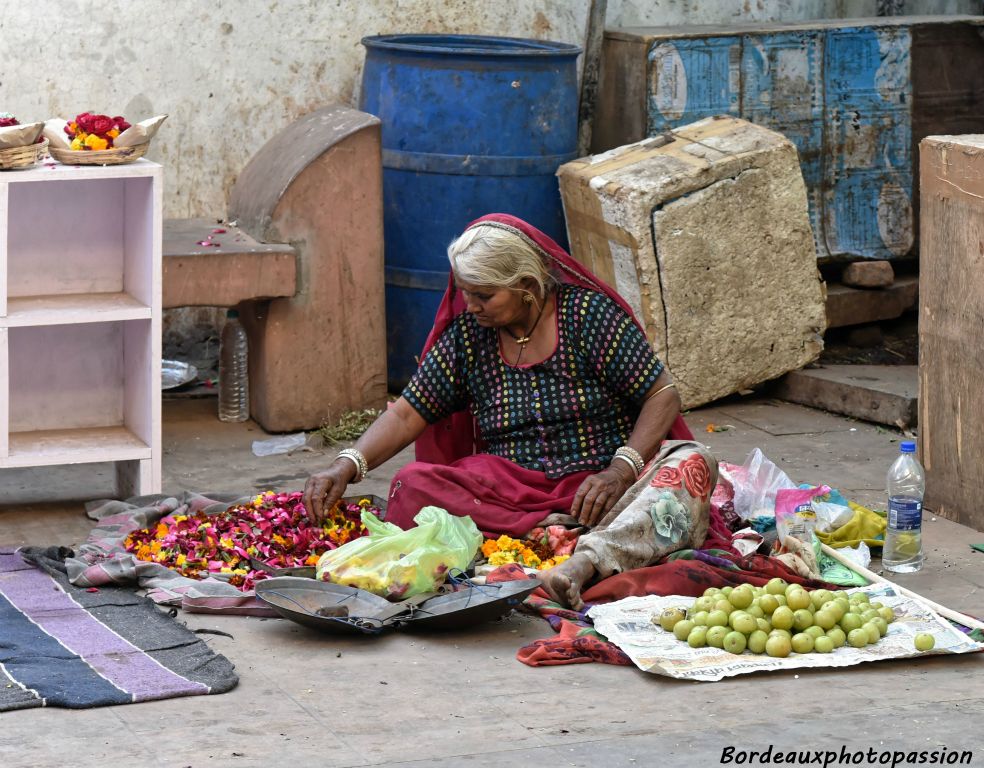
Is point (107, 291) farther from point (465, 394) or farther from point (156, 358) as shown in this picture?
point (465, 394)

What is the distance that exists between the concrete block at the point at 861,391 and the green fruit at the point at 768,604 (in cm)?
287

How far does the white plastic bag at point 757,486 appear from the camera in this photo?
5.64 metres

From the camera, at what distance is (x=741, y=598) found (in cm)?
436

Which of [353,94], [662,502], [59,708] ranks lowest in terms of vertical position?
[59,708]

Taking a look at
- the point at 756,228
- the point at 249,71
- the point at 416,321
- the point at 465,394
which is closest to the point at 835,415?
the point at 756,228

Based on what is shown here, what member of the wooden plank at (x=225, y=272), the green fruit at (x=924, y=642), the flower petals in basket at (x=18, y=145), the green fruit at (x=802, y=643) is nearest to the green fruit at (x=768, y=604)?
the green fruit at (x=802, y=643)

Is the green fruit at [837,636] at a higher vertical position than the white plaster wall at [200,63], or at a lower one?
lower

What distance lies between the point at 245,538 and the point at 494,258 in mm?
1172

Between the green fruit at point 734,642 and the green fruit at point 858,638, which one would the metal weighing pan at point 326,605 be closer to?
the green fruit at point 734,642

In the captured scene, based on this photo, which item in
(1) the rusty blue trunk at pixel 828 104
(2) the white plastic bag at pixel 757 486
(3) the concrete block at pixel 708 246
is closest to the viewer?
(2) the white plastic bag at pixel 757 486

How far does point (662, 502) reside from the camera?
191 inches

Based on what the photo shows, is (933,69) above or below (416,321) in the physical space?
above

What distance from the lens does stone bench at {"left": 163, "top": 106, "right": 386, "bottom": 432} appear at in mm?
6852

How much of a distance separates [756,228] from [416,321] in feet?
5.25
